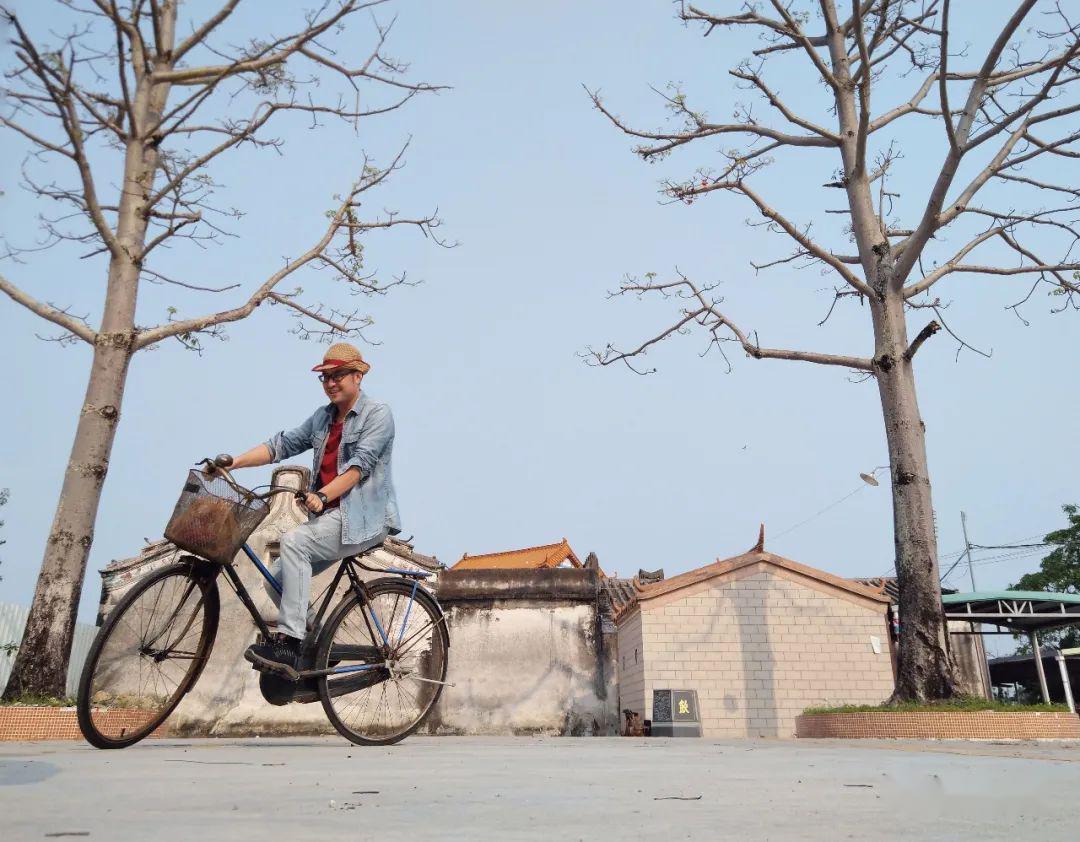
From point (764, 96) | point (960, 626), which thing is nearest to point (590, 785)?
point (764, 96)

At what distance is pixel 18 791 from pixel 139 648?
2.11 meters

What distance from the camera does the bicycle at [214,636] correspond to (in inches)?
162

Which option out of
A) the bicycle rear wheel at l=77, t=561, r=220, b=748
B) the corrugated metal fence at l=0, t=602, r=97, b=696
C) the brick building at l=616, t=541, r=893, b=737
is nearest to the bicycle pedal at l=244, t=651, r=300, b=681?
the bicycle rear wheel at l=77, t=561, r=220, b=748

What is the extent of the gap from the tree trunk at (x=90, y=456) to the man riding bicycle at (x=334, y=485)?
12.5 feet

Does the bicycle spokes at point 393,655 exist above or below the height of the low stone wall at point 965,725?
above

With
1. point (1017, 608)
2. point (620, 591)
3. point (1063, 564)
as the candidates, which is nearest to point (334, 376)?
point (1017, 608)

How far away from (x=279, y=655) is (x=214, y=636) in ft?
1.21

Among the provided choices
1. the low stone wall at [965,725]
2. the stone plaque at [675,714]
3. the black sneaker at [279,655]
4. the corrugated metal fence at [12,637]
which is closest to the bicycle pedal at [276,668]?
the black sneaker at [279,655]

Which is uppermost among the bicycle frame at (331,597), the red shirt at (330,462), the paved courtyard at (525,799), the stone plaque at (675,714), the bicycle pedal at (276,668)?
the red shirt at (330,462)

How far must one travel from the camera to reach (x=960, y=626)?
20.8 metres

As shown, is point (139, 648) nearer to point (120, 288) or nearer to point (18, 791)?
point (18, 791)

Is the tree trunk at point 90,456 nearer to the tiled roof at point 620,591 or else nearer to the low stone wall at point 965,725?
the low stone wall at point 965,725

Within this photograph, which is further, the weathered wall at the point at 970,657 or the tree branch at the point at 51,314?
the weathered wall at the point at 970,657

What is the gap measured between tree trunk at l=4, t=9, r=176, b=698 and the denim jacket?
150 inches
